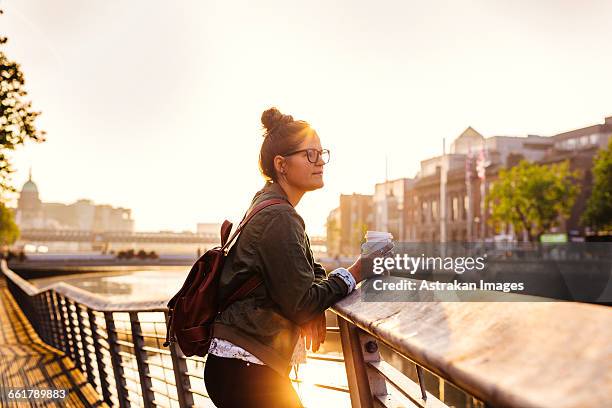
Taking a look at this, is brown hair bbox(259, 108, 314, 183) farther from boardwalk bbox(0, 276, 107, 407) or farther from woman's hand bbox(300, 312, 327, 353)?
boardwalk bbox(0, 276, 107, 407)

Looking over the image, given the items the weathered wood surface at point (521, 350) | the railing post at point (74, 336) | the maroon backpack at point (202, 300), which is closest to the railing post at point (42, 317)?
the railing post at point (74, 336)

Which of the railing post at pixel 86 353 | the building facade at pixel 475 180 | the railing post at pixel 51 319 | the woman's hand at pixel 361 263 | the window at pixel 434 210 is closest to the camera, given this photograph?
the woman's hand at pixel 361 263

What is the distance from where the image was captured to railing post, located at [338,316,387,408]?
2.14 metres

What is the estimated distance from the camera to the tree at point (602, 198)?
4281cm

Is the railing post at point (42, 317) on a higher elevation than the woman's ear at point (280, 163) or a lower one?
lower

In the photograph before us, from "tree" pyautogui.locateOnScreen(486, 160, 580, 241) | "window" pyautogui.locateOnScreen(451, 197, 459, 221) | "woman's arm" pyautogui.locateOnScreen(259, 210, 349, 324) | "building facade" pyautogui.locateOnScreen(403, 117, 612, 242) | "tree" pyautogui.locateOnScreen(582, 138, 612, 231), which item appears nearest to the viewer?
"woman's arm" pyautogui.locateOnScreen(259, 210, 349, 324)

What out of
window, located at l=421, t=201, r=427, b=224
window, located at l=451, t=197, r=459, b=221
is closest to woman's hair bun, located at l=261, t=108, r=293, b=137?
window, located at l=451, t=197, r=459, b=221

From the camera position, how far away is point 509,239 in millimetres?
66750

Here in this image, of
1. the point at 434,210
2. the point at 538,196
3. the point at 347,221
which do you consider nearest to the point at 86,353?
the point at 538,196

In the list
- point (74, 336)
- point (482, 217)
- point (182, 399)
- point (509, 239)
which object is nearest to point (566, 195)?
point (509, 239)

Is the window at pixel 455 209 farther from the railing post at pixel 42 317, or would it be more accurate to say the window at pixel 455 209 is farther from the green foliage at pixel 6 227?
the railing post at pixel 42 317

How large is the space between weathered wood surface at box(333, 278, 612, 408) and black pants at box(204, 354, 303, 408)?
36.5 inches

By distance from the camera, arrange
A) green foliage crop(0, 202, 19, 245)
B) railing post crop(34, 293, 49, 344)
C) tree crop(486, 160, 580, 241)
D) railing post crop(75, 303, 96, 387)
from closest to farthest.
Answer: railing post crop(75, 303, 96, 387) < railing post crop(34, 293, 49, 344) < tree crop(486, 160, 580, 241) < green foliage crop(0, 202, 19, 245)

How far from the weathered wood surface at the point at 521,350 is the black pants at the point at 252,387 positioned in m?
0.93
